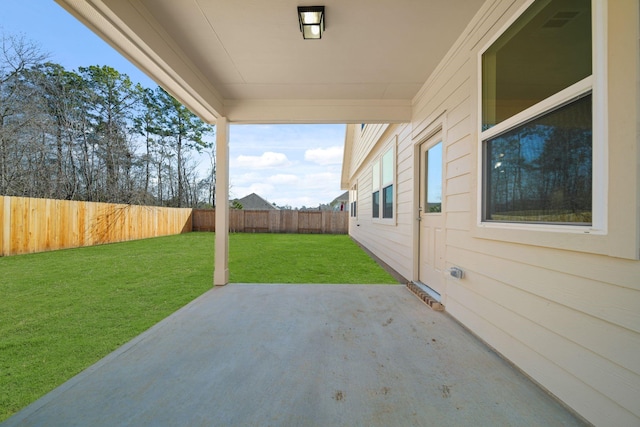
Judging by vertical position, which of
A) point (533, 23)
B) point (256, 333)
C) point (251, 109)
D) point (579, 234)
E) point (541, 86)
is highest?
point (251, 109)

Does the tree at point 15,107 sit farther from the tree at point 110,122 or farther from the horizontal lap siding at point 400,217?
the horizontal lap siding at point 400,217

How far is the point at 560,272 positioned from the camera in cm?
149

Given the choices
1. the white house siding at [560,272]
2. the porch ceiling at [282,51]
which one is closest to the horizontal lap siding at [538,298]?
the white house siding at [560,272]

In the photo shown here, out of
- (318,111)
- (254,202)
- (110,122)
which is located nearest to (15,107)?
(110,122)

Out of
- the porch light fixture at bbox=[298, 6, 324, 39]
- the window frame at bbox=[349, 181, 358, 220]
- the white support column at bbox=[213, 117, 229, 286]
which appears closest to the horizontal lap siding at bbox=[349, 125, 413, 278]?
the porch light fixture at bbox=[298, 6, 324, 39]

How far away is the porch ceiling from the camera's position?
6.87ft

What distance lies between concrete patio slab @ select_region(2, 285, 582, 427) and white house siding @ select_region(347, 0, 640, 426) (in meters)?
0.21

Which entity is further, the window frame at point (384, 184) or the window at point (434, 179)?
the window frame at point (384, 184)

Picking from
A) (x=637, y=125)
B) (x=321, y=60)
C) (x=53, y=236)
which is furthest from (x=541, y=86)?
(x=53, y=236)

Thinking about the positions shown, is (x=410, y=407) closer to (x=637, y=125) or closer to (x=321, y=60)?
(x=637, y=125)

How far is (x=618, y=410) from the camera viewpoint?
3.87 feet

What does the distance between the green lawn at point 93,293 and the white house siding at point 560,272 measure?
88.6 inches

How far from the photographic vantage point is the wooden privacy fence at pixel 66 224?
6.13 metres

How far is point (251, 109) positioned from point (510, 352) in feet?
13.4
